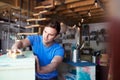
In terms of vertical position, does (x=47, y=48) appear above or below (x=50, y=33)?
below

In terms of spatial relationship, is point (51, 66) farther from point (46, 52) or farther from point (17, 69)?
point (17, 69)

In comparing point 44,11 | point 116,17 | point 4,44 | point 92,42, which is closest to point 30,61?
point 116,17

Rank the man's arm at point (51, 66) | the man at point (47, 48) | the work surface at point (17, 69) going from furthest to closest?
1. the man at point (47, 48)
2. the man's arm at point (51, 66)
3. the work surface at point (17, 69)

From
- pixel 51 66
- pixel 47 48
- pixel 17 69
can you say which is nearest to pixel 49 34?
pixel 47 48

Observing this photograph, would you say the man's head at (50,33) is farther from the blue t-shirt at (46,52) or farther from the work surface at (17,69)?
the work surface at (17,69)

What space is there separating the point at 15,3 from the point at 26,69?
91.3 inches

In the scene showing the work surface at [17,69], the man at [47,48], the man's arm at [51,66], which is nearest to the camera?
the work surface at [17,69]

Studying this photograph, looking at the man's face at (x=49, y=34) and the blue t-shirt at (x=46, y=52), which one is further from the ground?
the man's face at (x=49, y=34)

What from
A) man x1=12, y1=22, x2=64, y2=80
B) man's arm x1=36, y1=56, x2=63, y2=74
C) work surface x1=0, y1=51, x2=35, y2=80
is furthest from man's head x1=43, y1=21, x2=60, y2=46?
work surface x1=0, y1=51, x2=35, y2=80

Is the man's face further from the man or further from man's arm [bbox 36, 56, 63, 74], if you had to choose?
man's arm [bbox 36, 56, 63, 74]

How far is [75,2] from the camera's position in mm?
3104

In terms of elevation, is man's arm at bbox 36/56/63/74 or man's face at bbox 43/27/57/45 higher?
man's face at bbox 43/27/57/45

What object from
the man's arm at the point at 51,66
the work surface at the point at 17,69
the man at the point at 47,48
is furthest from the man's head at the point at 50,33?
the work surface at the point at 17,69

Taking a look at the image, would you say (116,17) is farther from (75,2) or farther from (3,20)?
(3,20)
